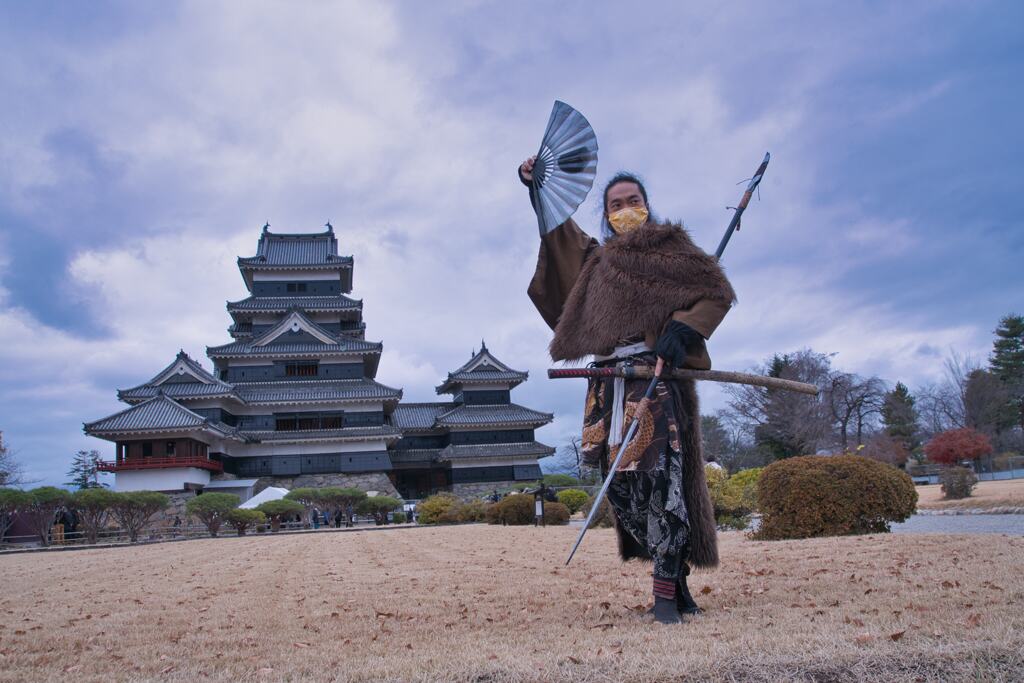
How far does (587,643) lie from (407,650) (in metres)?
0.76

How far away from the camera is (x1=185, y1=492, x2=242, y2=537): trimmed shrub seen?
20592mm

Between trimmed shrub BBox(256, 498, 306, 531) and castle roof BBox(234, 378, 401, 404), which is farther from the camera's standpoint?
castle roof BBox(234, 378, 401, 404)

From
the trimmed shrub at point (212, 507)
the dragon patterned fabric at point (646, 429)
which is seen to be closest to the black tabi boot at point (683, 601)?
the dragon patterned fabric at point (646, 429)

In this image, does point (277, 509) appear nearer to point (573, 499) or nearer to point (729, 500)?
point (573, 499)

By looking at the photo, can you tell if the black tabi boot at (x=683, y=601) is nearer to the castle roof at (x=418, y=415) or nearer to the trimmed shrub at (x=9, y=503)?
the trimmed shrub at (x=9, y=503)

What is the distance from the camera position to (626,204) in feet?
14.2

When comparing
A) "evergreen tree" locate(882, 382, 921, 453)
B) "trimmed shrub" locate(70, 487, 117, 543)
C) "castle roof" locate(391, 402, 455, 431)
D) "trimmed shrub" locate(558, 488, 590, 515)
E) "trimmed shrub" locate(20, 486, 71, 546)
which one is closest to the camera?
"trimmed shrub" locate(20, 486, 71, 546)

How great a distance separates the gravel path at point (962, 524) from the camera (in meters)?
10.1

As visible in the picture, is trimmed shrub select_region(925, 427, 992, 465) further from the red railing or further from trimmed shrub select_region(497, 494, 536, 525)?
the red railing

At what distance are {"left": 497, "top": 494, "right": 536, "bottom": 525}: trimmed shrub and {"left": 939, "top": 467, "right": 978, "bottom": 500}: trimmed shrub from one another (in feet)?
32.5

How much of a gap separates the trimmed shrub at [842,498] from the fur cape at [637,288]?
20.3ft

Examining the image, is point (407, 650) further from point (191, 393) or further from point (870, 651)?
point (191, 393)

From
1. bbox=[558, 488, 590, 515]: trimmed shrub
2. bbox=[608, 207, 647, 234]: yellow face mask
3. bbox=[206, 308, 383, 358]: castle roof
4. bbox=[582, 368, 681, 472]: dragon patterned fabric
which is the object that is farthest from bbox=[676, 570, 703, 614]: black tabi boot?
bbox=[206, 308, 383, 358]: castle roof

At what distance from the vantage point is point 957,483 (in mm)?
17078
